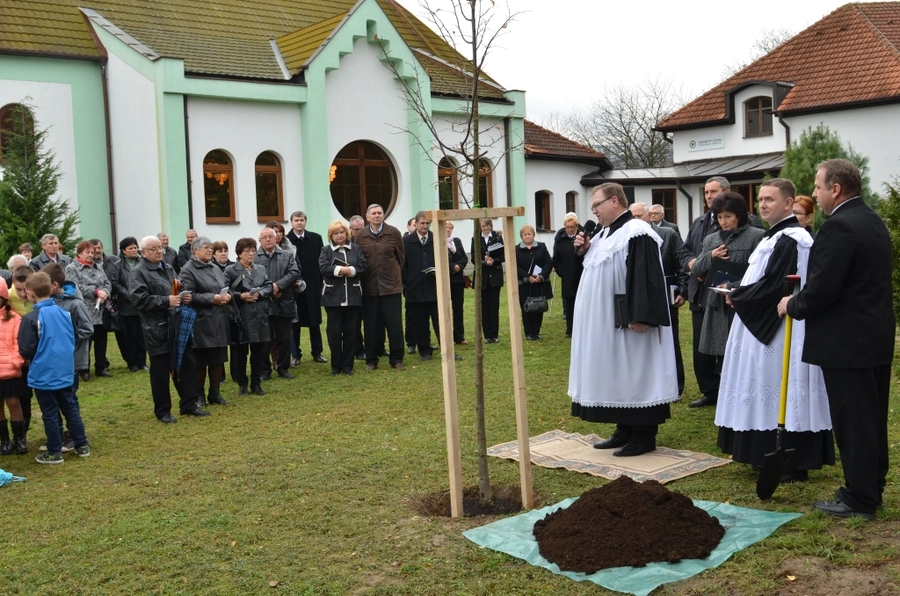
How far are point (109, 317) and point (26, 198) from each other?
733cm

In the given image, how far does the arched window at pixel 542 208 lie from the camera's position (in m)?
32.1

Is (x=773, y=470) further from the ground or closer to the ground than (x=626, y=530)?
further from the ground

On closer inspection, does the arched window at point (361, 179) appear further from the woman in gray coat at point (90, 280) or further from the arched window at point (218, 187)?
the woman in gray coat at point (90, 280)

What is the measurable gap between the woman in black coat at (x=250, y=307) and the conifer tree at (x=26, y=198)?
8.75 metres

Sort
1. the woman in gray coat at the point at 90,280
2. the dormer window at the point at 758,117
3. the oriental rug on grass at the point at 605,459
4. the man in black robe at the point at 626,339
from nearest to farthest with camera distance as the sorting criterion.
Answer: the oriental rug on grass at the point at 605,459 < the man in black robe at the point at 626,339 < the woman in gray coat at the point at 90,280 < the dormer window at the point at 758,117

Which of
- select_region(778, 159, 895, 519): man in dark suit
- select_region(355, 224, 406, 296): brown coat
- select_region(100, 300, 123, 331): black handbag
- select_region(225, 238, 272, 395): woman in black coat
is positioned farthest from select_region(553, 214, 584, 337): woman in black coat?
select_region(778, 159, 895, 519): man in dark suit

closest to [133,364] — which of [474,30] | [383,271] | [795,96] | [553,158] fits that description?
[383,271]

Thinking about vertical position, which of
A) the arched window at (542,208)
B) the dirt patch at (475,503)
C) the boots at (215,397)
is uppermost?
the arched window at (542,208)

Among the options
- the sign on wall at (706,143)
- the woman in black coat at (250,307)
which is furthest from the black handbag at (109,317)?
the sign on wall at (706,143)

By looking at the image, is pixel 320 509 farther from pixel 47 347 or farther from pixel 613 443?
pixel 47 347

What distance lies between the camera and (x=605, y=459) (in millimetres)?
7168

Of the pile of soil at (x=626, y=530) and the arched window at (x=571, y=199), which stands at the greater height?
the arched window at (x=571, y=199)

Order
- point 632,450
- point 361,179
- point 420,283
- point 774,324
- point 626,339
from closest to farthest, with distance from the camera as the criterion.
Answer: point 774,324, point 626,339, point 632,450, point 420,283, point 361,179

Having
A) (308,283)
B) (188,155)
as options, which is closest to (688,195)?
(188,155)
